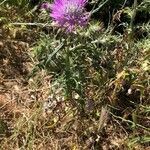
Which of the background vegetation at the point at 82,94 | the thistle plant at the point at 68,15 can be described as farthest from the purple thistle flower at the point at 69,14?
the background vegetation at the point at 82,94

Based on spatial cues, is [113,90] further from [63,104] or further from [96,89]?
[63,104]

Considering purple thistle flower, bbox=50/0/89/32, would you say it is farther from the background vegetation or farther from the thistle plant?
the background vegetation

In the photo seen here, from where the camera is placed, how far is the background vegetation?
2436mm

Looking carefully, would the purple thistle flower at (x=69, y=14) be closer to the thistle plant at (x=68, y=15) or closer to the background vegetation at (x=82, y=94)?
the thistle plant at (x=68, y=15)

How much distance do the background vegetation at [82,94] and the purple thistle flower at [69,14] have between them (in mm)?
110

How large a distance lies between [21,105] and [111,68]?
0.55 m

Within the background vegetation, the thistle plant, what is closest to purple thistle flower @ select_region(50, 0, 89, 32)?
the thistle plant

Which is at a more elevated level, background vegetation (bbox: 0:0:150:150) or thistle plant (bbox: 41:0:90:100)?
thistle plant (bbox: 41:0:90:100)

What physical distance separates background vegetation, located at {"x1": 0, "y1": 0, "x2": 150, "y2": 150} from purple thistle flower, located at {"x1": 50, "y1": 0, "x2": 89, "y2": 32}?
0.36 ft

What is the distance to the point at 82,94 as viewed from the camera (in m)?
2.46

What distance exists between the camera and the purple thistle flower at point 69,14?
2.21 meters

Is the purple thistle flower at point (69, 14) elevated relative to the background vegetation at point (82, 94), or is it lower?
elevated

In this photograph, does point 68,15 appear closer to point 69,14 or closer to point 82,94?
point 69,14

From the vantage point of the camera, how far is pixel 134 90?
104 inches
